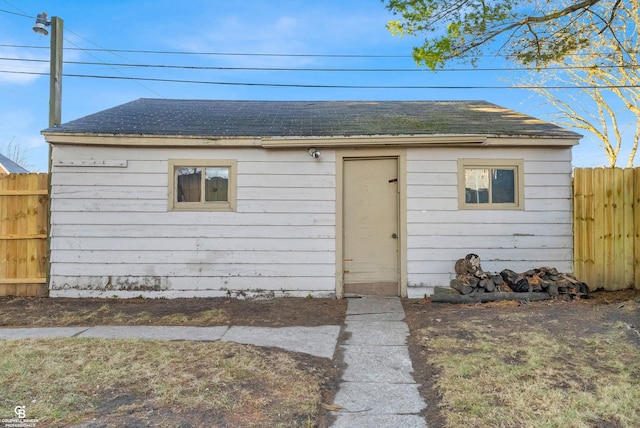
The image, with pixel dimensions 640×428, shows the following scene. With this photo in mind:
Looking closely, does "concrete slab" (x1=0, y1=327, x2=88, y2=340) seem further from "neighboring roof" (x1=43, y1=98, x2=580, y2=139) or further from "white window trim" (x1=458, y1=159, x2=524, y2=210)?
"white window trim" (x1=458, y1=159, x2=524, y2=210)

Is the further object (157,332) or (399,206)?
(399,206)

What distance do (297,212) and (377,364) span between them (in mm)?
3311

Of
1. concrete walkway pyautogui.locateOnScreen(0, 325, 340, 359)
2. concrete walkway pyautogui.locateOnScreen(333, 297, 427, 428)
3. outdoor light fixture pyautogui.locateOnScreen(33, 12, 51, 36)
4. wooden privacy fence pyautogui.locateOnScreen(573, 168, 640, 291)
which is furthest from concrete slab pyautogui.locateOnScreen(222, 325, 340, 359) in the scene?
outdoor light fixture pyautogui.locateOnScreen(33, 12, 51, 36)

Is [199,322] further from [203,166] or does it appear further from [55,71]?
[55,71]

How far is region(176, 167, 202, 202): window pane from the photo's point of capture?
6449 mm

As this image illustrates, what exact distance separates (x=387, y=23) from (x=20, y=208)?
658 centimetres

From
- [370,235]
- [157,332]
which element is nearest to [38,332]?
[157,332]

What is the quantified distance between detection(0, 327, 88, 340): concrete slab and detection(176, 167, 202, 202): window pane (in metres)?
2.50

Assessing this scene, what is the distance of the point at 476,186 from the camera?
21.1ft

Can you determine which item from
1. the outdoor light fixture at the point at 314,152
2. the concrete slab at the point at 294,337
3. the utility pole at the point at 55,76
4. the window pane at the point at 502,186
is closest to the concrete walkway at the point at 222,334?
the concrete slab at the point at 294,337

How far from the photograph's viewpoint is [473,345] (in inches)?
150

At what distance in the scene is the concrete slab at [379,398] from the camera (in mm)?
2660

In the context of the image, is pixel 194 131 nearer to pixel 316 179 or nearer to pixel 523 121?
pixel 316 179

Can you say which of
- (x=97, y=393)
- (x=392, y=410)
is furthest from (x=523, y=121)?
(x=97, y=393)
